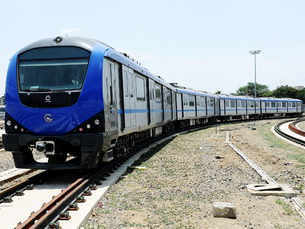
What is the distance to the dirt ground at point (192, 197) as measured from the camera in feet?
17.8

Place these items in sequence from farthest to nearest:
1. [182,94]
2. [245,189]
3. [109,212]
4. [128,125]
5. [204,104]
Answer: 1. [204,104]
2. [182,94]
3. [128,125]
4. [245,189]
5. [109,212]

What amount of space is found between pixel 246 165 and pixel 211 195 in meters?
4.14

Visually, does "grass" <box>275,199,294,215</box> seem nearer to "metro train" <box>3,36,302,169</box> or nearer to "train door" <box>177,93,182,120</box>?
"metro train" <box>3,36,302,169</box>

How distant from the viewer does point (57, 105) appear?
784 centimetres

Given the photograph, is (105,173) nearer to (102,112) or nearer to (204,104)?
(102,112)

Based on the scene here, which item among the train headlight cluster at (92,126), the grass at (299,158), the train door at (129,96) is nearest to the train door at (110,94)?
the train headlight cluster at (92,126)

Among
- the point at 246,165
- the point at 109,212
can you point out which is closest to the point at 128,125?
the point at 246,165

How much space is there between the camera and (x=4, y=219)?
5.39 m

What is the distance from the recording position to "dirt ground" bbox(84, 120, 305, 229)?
5418 millimetres

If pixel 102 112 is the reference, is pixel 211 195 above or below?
below

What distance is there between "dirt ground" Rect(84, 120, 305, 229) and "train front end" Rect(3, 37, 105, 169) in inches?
50.1

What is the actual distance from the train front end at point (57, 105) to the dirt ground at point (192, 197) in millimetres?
1273

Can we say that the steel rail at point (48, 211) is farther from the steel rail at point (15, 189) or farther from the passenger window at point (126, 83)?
the passenger window at point (126, 83)

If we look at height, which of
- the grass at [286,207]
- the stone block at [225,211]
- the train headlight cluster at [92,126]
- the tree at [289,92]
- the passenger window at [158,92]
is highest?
the tree at [289,92]
